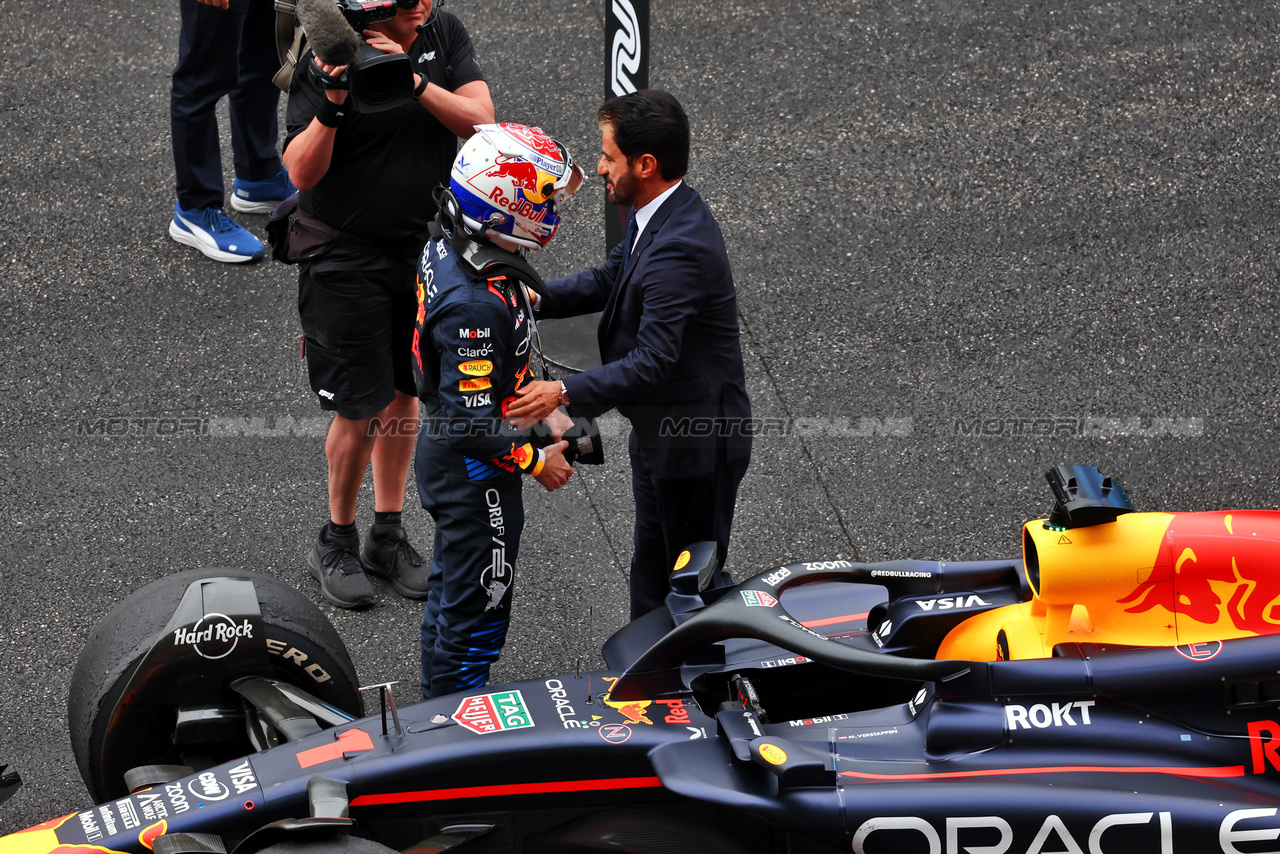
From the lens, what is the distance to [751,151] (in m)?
6.93

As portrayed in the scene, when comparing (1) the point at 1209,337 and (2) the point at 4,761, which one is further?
(1) the point at 1209,337

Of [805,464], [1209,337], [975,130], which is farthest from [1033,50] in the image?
[805,464]

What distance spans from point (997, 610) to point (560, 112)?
15.3ft

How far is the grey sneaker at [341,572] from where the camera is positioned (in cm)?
450

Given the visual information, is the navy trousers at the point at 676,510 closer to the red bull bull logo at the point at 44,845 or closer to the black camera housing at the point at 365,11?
the black camera housing at the point at 365,11

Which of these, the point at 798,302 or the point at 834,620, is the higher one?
the point at 798,302

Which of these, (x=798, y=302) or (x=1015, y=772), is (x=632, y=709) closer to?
(x=1015, y=772)

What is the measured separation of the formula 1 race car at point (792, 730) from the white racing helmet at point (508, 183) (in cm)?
103

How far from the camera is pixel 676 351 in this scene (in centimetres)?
368

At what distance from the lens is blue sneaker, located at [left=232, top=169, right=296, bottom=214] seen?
656cm

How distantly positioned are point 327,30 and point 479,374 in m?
1.19

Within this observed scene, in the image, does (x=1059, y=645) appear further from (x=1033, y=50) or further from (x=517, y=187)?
(x=1033, y=50)

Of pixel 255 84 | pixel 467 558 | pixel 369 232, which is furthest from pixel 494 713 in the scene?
pixel 255 84

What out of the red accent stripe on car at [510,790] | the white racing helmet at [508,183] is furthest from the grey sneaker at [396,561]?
the red accent stripe on car at [510,790]
